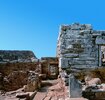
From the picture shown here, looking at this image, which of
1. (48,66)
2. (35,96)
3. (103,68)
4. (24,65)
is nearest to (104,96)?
(35,96)

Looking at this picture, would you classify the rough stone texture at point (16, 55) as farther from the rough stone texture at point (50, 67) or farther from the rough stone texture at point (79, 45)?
the rough stone texture at point (79, 45)

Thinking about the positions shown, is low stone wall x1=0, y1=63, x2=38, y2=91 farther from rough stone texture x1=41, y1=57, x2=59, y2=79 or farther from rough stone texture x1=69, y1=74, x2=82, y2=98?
rough stone texture x1=69, y1=74, x2=82, y2=98

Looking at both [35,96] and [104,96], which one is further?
[35,96]

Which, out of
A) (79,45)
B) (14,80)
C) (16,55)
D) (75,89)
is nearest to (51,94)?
(75,89)

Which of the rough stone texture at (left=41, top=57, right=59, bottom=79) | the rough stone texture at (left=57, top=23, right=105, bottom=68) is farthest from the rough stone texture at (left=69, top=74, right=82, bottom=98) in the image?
the rough stone texture at (left=41, top=57, right=59, bottom=79)

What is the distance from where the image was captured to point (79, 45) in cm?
1488

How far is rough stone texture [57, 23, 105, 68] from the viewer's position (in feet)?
48.4

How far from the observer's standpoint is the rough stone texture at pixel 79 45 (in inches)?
581

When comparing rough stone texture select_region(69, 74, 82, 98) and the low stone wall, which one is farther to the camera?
the low stone wall

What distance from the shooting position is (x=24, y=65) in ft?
60.5

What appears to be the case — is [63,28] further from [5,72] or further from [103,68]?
[5,72]

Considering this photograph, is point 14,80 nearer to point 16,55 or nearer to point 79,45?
point 79,45

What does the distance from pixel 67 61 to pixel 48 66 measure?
271 cm

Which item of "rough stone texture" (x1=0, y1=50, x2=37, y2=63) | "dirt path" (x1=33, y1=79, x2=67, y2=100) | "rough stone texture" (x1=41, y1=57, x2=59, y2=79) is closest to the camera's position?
"dirt path" (x1=33, y1=79, x2=67, y2=100)
